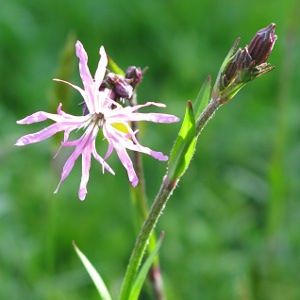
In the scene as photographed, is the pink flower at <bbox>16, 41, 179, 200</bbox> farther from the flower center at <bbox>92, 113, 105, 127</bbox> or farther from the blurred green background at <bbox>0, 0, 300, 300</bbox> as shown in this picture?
the blurred green background at <bbox>0, 0, 300, 300</bbox>

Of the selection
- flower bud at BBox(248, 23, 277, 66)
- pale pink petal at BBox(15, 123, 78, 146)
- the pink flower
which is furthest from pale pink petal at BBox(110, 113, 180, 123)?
flower bud at BBox(248, 23, 277, 66)

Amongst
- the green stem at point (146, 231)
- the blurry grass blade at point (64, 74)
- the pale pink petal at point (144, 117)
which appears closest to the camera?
the pale pink petal at point (144, 117)

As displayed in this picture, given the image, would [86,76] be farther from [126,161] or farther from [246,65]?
[246,65]

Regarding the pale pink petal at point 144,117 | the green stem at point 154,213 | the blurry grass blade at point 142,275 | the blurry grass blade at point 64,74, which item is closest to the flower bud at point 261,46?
the green stem at point 154,213

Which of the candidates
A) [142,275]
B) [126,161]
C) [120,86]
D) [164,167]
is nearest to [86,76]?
[120,86]

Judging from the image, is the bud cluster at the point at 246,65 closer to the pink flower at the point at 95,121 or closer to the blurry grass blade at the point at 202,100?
the blurry grass blade at the point at 202,100

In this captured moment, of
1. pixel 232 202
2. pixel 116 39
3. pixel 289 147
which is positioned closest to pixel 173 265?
pixel 232 202
